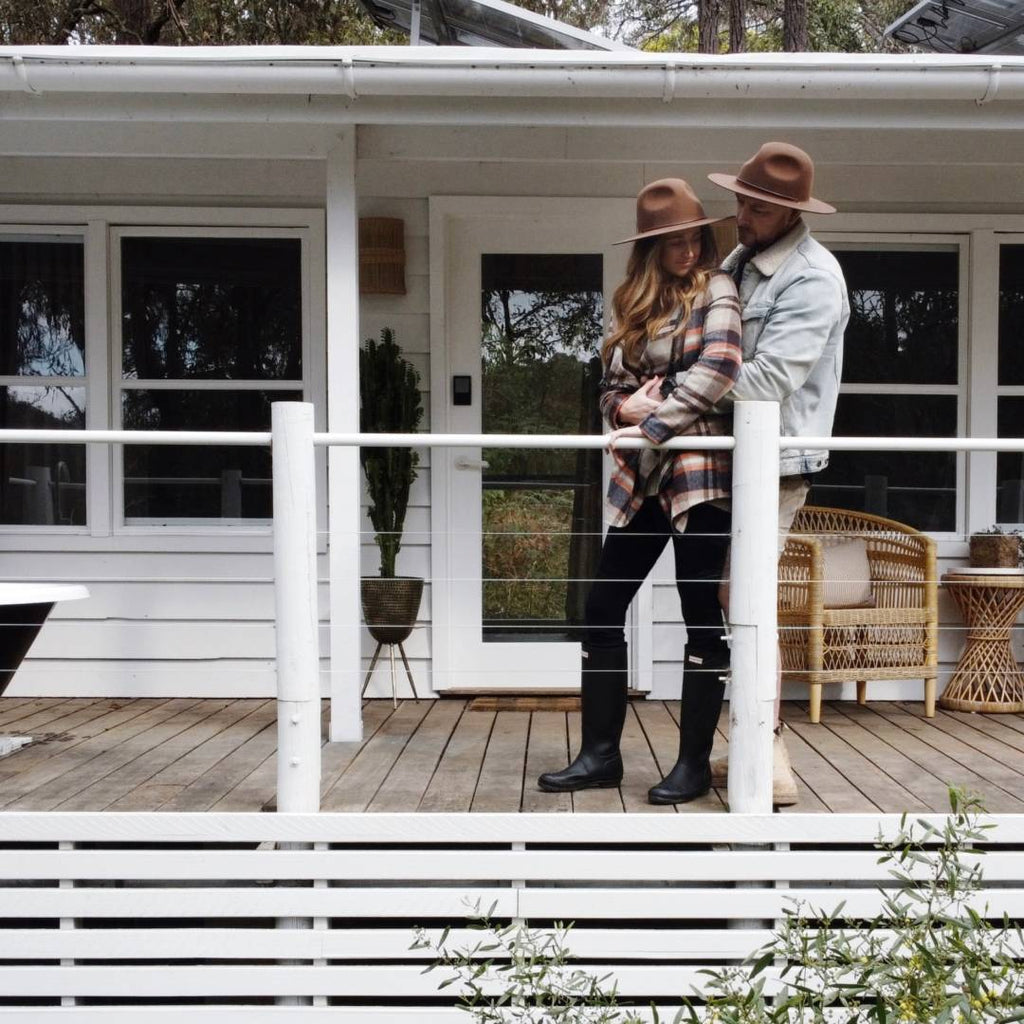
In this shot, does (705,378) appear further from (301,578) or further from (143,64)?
(143,64)

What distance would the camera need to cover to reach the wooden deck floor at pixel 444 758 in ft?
8.63

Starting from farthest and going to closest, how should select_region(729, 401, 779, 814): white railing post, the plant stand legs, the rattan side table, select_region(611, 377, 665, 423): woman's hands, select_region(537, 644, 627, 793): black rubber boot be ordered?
the plant stand legs, the rattan side table, select_region(537, 644, 627, 793): black rubber boot, select_region(611, 377, 665, 423): woman's hands, select_region(729, 401, 779, 814): white railing post

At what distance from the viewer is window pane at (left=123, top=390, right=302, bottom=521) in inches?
171

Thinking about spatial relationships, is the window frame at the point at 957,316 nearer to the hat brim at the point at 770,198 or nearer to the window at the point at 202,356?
the hat brim at the point at 770,198

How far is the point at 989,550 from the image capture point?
414 centimetres

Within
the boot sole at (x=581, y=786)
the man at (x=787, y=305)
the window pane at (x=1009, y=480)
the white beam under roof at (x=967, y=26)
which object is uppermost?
the white beam under roof at (x=967, y=26)

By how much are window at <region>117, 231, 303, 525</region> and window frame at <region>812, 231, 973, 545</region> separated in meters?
2.23

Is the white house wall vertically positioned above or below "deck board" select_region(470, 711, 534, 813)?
above

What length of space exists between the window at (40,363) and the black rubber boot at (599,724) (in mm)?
2583

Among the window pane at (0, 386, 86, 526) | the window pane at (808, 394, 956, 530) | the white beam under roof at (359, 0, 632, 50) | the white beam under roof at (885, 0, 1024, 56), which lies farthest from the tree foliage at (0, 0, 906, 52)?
the window pane at (808, 394, 956, 530)

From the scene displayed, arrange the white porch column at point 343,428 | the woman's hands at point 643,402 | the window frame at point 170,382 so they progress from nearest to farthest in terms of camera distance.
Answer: the woman's hands at point 643,402
the white porch column at point 343,428
the window frame at point 170,382

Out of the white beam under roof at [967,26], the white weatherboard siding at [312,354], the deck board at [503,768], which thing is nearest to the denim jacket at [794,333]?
→ the deck board at [503,768]

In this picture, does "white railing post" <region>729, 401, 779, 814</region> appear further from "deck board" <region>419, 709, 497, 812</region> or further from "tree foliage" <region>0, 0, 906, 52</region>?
"tree foliage" <region>0, 0, 906, 52</region>

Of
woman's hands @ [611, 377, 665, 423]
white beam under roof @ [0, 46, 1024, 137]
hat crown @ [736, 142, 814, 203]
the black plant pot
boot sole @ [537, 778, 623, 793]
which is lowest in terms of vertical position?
boot sole @ [537, 778, 623, 793]
